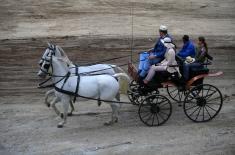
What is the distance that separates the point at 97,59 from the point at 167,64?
7320 millimetres

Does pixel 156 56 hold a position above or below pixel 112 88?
above

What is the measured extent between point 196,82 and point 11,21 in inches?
543

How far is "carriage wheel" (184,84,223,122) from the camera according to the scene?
14.3 meters

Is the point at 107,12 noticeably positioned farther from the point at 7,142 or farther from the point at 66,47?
the point at 7,142

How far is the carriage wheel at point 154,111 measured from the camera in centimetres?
1386

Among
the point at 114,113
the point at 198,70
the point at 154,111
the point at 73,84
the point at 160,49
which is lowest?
the point at 114,113

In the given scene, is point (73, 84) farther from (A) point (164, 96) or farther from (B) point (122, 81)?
(A) point (164, 96)

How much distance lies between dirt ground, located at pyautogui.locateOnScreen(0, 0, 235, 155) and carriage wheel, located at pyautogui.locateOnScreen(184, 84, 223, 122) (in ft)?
0.75

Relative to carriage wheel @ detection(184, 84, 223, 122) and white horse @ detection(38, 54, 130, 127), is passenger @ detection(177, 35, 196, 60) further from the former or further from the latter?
white horse @ detection(38, 54, 130, 127)

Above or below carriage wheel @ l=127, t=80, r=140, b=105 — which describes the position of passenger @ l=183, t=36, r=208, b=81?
above

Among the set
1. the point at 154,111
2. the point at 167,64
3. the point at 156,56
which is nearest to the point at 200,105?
the point at 154,111

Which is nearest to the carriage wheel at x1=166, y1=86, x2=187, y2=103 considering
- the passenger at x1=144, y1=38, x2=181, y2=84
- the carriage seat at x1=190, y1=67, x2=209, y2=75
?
the carriage seat at x1=190, y1=67, x2=209, y2=75

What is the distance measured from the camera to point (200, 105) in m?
14.5

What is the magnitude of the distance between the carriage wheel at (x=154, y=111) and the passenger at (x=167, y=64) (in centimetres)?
54
